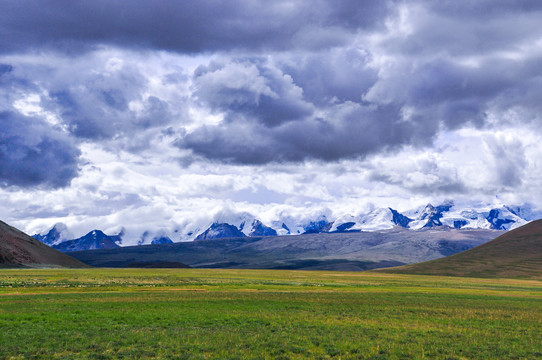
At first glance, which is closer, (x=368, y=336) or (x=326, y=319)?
(x=368, y=336)

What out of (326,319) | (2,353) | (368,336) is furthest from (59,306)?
(368,336)

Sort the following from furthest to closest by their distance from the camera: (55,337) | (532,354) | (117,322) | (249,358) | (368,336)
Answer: (117,322) → (368,336) → (55,337) → (532,354) → (249,358)

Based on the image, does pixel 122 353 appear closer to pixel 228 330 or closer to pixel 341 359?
pixel 228 330

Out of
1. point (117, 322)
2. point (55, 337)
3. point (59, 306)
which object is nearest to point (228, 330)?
point (117, 322)

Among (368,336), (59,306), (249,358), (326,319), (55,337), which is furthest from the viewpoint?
(59,306)

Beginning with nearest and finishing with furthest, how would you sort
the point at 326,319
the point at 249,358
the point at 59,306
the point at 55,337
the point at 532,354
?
1. the point at 249,358
2. the point at 532,354
3. the point at 55,337
4. the point at 326,319
5. the point at 59,306

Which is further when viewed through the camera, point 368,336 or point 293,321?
point 293,321

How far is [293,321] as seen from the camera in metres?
43.2

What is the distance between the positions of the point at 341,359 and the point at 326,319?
16.9 meters

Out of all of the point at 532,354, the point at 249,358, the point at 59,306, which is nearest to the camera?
the point at 249,358

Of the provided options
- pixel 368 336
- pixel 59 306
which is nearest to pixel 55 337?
pixel 59 306

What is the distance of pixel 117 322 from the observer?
40.9 metres

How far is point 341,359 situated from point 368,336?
8.15m

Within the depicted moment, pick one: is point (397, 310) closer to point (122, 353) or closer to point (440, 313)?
point (440, 313)
